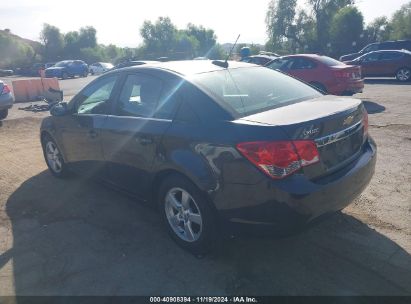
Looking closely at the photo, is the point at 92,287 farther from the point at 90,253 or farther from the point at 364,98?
the point at 364,98

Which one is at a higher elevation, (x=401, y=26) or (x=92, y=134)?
(x=401, y=26)

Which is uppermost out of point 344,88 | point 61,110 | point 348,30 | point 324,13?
point 324,13

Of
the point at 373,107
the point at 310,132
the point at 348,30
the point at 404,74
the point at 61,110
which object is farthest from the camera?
the point at 348,30

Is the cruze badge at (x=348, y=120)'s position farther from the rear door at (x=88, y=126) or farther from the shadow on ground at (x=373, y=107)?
the shadow on ground at (x=373, y=107)

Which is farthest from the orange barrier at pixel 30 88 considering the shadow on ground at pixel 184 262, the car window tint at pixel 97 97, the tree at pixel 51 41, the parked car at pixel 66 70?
the tree at pixel 51 41

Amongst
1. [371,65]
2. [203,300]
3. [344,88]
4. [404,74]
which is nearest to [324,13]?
[371,65]

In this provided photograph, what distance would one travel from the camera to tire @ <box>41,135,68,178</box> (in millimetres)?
5336

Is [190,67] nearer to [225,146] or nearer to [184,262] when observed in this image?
[225,146]

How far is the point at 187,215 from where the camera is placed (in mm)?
3328

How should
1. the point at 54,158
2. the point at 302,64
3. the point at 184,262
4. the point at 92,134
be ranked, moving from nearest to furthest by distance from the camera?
the point at 184,262, the point at 92,134, the point at 54,158, the point at 302,64

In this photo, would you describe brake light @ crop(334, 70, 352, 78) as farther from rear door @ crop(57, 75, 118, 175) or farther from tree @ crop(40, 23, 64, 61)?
tree @ crop(40, 23, 64, 61)

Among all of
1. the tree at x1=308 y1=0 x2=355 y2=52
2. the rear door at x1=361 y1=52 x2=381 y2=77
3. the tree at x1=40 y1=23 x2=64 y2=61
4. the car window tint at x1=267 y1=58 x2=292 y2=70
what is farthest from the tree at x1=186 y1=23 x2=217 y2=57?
the car window tint at x1=267 y1=58 x2=292 y2=70

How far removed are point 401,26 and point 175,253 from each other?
51785 mm

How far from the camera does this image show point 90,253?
3518 mm
